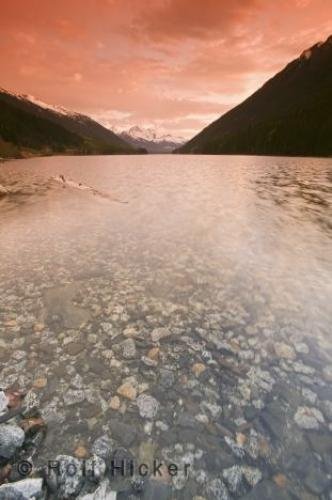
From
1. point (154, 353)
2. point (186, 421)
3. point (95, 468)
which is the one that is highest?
point (95, 468)

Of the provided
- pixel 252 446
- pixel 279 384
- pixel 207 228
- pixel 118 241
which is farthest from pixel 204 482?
pixel 207 228

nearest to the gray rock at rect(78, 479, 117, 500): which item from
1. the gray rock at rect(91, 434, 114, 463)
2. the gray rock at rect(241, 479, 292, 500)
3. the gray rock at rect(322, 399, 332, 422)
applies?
the gray rock at rect(91, 434, 114, 463)

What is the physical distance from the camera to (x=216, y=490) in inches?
164

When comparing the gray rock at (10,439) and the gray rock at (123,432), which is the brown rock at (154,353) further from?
the gray rock at (10,439)

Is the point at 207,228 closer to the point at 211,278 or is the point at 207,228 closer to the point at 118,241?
the point at 118,241

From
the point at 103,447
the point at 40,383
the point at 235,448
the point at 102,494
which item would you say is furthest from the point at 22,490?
the point at 235,448

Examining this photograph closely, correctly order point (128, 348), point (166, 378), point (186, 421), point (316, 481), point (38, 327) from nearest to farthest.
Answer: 1. point (316, 481)
2. point (186, 421)
3. point (166, 378)
4. point (128, 348)
5. point (38, 327)

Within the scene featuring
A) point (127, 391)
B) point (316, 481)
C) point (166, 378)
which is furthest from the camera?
point (166, 378)

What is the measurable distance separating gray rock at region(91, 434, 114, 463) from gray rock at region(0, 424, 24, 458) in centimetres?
114

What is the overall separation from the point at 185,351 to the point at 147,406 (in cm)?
169

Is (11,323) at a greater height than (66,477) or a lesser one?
lesser

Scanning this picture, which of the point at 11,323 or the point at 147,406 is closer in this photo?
the point at 147,406

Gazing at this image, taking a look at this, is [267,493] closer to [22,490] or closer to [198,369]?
[198,369]

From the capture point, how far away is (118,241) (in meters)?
14.8
